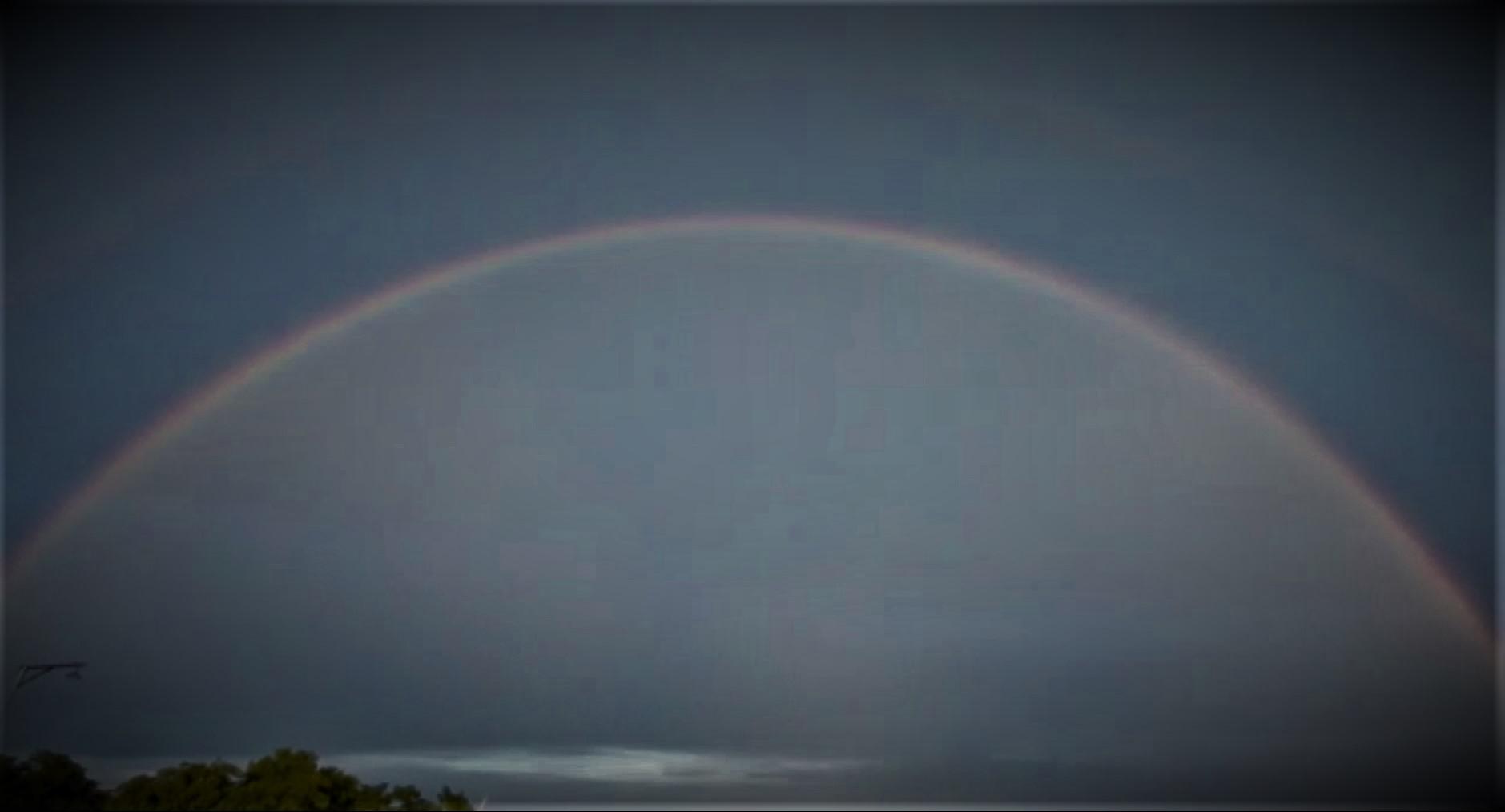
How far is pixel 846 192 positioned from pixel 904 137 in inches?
15.7

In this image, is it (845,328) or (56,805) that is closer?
(56,805)

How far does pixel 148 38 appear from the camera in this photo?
393 inches

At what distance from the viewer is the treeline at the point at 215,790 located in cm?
418

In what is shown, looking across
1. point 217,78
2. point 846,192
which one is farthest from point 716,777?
point 217,78

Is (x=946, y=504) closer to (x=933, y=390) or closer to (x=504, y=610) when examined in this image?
(x=933, y=390)

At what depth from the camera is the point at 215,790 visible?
13.9 ft

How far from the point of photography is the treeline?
4184 mm

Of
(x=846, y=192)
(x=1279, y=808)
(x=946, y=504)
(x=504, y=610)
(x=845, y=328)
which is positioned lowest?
(x=1279, y=808)

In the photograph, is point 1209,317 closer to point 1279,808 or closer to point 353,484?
point 1279,808

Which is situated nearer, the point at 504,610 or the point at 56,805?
the point at 56,805

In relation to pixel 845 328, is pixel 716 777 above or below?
below

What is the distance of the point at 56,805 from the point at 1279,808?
683 cm

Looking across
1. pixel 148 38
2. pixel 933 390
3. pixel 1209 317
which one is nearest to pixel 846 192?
pixel 933 390

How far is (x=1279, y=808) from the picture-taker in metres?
9.66
